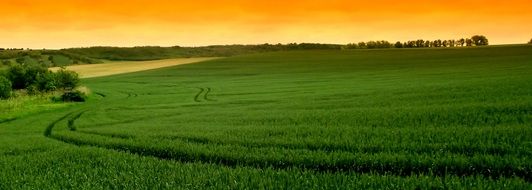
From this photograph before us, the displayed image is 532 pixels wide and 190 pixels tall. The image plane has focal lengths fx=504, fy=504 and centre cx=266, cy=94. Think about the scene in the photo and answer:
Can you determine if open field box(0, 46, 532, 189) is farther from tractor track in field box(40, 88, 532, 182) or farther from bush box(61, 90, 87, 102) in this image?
bush box(61, 90, 87, 102)

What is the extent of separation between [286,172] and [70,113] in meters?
30.8

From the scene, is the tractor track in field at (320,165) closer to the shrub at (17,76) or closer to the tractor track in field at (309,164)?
the tractor track in field at (309,164)

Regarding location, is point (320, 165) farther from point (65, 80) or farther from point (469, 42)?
point (469, 42)

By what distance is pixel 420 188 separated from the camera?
9.25m

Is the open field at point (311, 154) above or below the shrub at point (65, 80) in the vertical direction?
above

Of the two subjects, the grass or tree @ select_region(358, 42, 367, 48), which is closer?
the grass

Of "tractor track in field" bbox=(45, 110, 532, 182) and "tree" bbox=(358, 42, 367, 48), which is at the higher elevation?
"tree" bbox=(358, 42, 367, 48)

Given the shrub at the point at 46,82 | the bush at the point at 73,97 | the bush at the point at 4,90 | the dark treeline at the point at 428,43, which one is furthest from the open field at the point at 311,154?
the dark treeline at the point at 428,43

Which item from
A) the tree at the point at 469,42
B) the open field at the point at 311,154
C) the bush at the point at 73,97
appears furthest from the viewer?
the tree at the point at 469,42

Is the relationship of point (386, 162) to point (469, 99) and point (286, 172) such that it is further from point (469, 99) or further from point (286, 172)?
point (469, 99)

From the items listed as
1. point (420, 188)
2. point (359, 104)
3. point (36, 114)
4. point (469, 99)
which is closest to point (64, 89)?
point (36, 114)

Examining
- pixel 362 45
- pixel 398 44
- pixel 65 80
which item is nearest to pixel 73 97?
pixel 65 80

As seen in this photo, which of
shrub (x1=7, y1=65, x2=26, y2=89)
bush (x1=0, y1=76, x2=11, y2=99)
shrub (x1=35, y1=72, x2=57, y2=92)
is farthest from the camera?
→ shrub (x1=7, y1=65, x2=26, y2=89)

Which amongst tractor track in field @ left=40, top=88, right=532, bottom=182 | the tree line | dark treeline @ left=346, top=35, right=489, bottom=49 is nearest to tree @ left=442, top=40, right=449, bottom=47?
dark treeline @ left=346, top=35, right=489, bottom=49
